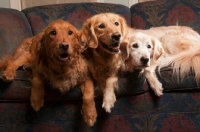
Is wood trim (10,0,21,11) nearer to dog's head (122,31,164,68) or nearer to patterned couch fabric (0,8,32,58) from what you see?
patterned couch fabric (0,8,32,58)

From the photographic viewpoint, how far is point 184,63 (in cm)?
200

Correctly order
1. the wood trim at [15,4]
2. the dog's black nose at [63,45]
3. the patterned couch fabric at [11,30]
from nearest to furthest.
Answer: the dog's black nose at [63,45]
the patterned couch fabric at [11,30]
the wood trim at [15,4]

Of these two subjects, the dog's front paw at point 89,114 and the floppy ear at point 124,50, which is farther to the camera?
the floppy ear at point 124,50

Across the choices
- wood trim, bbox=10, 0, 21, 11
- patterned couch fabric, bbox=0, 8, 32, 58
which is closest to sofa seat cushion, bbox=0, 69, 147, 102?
patterned couch fabric, bbox=0, 8, 32, 58

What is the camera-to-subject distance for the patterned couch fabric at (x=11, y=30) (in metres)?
2.59

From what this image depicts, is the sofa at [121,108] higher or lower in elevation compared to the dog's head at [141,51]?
lower

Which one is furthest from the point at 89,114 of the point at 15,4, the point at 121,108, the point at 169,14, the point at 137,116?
the point at 15,4

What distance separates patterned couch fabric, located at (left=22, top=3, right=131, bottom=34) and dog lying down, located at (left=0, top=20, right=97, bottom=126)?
0.97m

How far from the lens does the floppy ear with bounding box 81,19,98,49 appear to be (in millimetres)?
1854

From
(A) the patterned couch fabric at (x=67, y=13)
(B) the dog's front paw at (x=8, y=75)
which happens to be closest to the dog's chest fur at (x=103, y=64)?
(B) the dog's front paw at (x=8, y=75)

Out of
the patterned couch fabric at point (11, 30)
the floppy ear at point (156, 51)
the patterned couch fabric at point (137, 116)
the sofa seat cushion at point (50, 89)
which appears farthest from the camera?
the patterned couch fabric at point (11, 30)

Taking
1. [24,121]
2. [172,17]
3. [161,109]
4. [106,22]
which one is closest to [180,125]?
[161,109]

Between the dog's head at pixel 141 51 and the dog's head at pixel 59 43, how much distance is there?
0.37m

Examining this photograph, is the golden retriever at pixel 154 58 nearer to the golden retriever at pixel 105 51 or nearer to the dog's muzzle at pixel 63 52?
the golden retriever at pixel 105 51
